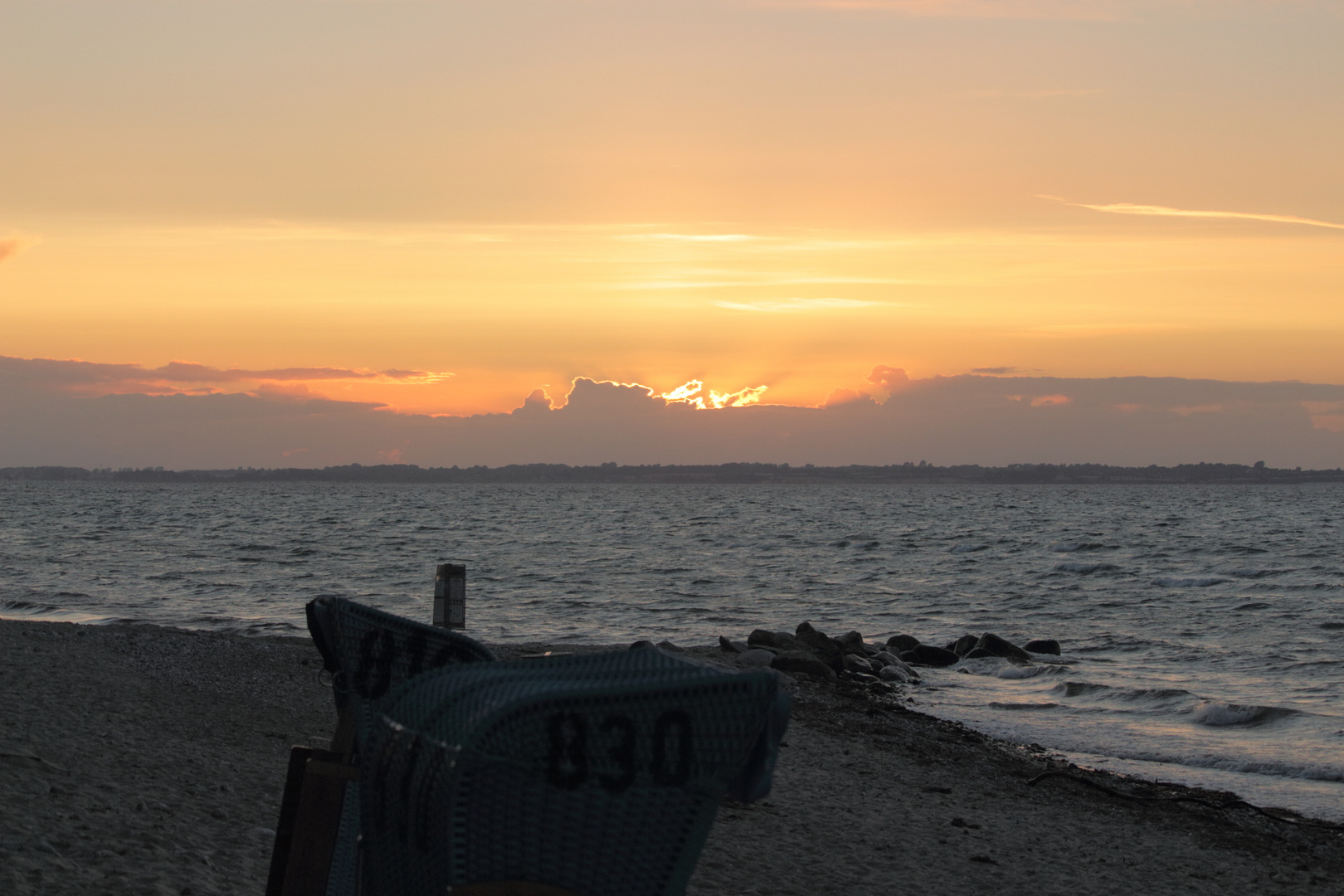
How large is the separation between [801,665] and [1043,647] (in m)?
8.06

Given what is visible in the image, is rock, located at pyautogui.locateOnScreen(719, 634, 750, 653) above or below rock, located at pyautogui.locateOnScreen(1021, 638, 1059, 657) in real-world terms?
above

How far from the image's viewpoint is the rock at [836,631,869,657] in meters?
19.9

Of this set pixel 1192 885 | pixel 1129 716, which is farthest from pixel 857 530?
pixel 1192 885

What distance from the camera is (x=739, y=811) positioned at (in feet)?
27.4

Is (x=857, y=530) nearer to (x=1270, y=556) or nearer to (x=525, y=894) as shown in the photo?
(x=1270, y=556)

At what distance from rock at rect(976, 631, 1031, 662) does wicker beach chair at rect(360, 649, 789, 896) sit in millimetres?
19436

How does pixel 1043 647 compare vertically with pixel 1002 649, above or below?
below

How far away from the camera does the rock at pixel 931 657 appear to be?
21125 millimetres

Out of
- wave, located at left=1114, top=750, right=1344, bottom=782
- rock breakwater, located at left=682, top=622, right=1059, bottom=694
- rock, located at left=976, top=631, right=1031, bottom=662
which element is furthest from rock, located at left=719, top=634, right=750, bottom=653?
wave, located at left=1114, top=750, right=1344, bottom=782

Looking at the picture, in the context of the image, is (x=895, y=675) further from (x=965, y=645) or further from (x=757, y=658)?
(x=965, y=645)

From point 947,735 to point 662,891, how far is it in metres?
10.9

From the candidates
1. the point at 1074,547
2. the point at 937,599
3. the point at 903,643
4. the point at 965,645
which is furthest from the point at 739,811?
the point at 1074,547

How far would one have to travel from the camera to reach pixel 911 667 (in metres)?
20.6

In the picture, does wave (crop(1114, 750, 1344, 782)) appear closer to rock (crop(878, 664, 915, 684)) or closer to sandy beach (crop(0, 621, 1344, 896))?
sandy beach (crop(0, 621, 1344, 896))
